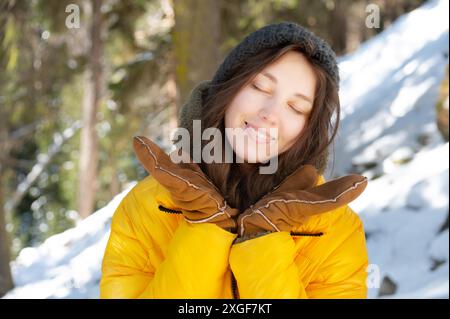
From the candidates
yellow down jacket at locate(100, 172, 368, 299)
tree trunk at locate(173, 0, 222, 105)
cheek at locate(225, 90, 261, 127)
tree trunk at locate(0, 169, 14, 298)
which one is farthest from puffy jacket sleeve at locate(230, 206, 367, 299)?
tree trunk at locate(0, 169, 14, 298)

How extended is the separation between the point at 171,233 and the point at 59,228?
18005 mm

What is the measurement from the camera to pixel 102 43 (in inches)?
446

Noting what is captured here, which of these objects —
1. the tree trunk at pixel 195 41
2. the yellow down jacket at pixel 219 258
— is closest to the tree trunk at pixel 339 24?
the tree trunk at pixel 195 41

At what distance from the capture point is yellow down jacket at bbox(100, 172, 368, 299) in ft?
4.52

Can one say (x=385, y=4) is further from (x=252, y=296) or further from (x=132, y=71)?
(x=252, y=296)

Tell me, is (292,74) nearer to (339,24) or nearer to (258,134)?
(258,134)

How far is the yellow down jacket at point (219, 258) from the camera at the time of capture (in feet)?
4.52

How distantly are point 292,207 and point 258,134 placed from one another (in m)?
0.26

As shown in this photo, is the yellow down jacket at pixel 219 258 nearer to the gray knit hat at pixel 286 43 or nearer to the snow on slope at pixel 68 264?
the gray knit hat at pixel 286 43

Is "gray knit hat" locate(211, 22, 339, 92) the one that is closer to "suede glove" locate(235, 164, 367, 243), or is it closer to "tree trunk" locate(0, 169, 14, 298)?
"suede glove" locate(235, 164, 367, 243)

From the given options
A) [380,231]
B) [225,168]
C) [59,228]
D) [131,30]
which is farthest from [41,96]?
[59,228]

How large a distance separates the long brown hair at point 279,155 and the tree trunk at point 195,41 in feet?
11.8

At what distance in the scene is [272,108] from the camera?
62.2 inches

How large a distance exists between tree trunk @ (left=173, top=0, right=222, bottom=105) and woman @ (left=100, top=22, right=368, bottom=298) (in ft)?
11.5
